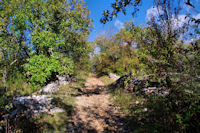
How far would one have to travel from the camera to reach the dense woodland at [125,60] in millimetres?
3398

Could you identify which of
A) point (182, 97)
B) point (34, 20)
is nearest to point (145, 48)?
point (182, 97)

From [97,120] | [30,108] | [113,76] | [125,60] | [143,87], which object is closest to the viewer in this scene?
[30,108]

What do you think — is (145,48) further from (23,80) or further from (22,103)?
(23,80)

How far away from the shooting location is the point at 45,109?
5738 millimetres

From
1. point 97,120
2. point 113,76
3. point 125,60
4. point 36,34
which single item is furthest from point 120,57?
point 97,120

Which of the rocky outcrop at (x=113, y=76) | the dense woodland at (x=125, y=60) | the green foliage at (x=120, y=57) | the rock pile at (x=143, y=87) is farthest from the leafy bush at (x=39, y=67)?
the rocky outcrop at (x=113, y=76)

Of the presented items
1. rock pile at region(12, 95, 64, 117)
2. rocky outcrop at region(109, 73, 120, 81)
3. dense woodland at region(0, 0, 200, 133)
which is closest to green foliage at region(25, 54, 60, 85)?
dense woodland at region(0, 0, 200, 133)

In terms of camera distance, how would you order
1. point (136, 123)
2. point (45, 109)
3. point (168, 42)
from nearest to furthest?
point (168, 42) → point (136, 123) → point (45, 109)

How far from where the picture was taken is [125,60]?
20781mm

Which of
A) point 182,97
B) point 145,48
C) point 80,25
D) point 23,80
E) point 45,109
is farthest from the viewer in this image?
point 80,25

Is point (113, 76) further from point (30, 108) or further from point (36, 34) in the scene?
point (30, 108)

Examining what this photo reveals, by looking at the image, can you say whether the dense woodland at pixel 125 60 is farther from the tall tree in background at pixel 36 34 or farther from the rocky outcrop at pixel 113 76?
the rocky outcrop at pixel 113 76

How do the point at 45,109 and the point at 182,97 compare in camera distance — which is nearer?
the point at 182,97

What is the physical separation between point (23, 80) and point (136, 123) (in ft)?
28.0
